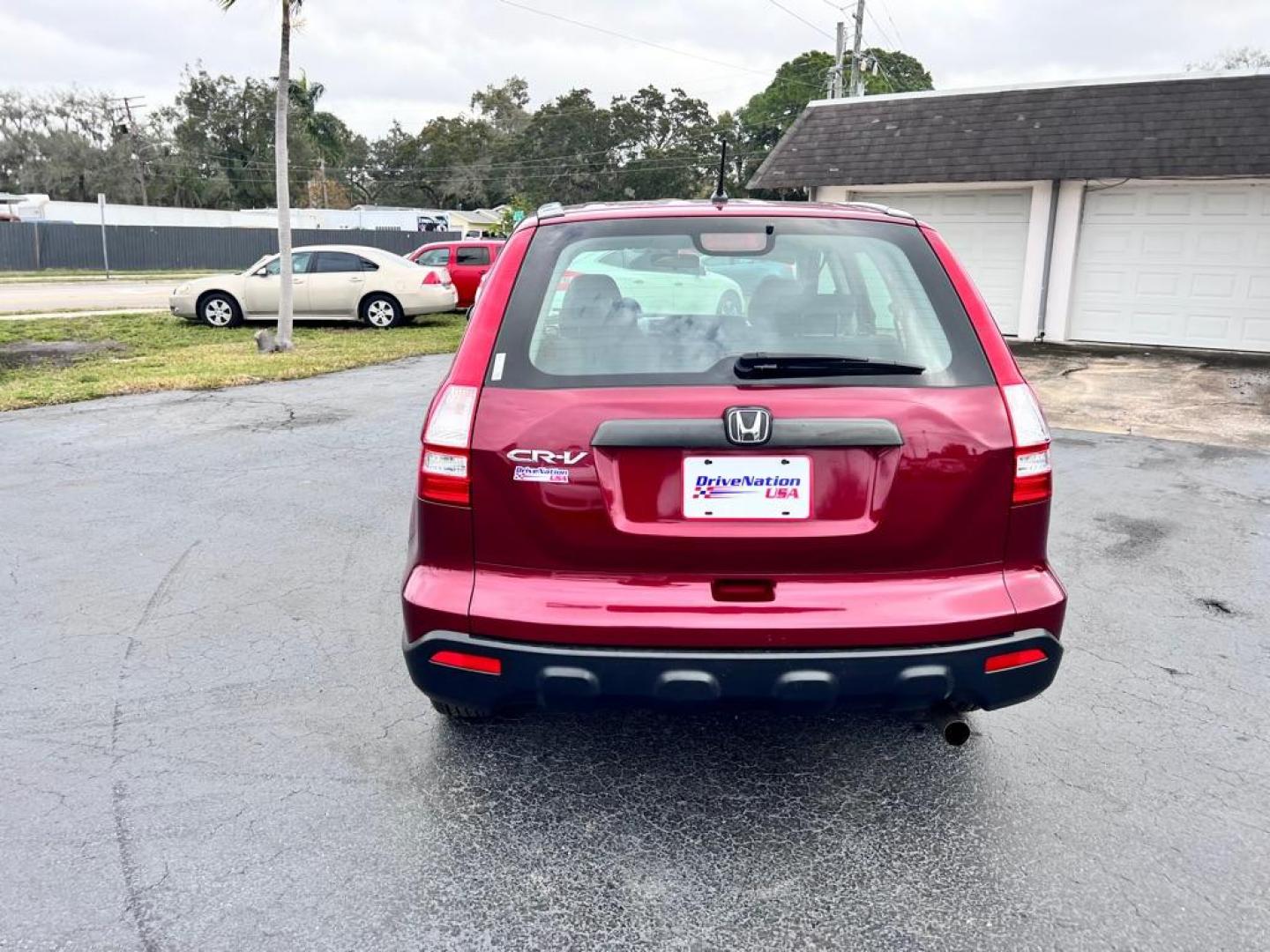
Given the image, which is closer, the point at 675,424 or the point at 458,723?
the point at 675,424

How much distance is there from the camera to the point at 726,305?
274 cm

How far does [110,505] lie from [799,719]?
4.68m

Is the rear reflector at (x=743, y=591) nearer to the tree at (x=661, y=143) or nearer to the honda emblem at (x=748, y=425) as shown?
the honda emblem at (x=748, y=425)

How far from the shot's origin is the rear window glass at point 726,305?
2.61m

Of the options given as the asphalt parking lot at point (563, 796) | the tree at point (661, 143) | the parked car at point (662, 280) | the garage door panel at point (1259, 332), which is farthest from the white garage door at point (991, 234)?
the tree at point (661, 143)

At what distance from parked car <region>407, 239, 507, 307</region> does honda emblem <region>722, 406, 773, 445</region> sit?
17.2m

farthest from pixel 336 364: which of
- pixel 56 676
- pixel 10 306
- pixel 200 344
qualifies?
pixel 10 306

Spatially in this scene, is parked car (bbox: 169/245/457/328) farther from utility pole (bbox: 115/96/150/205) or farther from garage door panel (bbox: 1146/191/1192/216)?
utility pole (bbox: 115/96/150/205)

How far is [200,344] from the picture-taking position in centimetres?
1437

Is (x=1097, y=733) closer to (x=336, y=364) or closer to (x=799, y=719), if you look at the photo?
(x=799, y=719)

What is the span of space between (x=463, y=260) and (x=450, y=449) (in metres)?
17.9

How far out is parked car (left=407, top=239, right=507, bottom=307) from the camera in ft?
63.5

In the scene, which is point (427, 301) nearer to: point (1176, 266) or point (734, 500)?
point (1176, 266)

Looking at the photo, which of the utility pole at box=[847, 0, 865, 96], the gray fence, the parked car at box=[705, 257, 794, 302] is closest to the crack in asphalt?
the parked car at box=[705, 257, 794, 302]
